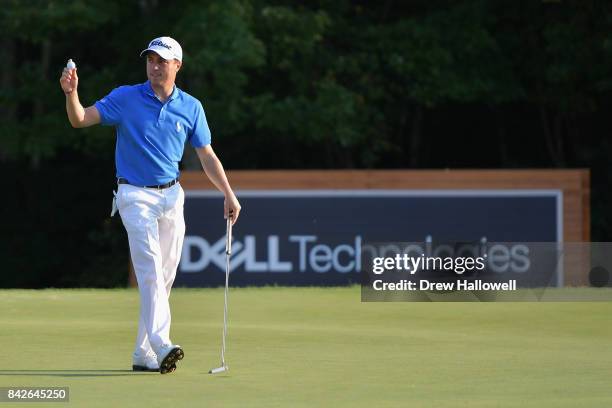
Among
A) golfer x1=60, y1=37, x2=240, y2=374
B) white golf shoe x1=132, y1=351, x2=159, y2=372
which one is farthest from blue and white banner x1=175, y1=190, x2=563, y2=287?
white golf shoe x1=132, y1=351, x2=159, y2=372

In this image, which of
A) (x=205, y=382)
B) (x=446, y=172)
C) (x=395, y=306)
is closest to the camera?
(x=205, y=382)

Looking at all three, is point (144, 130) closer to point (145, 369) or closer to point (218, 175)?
point (218, 175)

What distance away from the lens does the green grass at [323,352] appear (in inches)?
353

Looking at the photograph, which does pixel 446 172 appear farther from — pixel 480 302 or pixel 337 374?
pixel 337 374

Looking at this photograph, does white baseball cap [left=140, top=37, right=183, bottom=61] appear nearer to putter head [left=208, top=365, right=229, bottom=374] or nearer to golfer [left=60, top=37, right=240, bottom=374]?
golfer [left=60, top=37, right=240, bottom=374]

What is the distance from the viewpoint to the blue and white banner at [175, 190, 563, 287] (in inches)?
848

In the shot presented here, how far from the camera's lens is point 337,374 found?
9953 mm

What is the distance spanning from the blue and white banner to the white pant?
11.2 meters

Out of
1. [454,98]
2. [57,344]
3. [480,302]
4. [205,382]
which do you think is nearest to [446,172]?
[480,302]

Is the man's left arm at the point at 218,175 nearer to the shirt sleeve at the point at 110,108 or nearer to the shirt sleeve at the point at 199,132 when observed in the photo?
the shirt sleeve at the point at 199,132

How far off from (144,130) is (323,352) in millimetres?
2150

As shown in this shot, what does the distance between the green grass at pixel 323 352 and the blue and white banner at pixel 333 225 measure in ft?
14.6

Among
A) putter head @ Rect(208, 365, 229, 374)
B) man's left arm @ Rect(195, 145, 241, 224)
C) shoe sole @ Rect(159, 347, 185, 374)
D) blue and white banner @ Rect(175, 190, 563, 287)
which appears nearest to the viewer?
shoe sole @ Rect(159, 347, 185, 374)

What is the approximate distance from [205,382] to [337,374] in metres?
0.89
